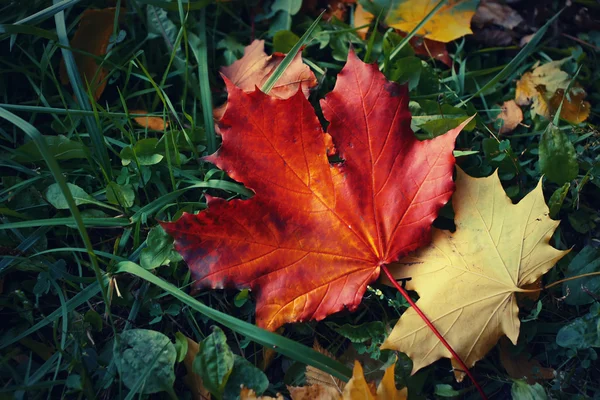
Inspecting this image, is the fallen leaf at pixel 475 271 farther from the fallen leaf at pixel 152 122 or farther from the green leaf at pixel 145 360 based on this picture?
the fallen leaf at pixel 152 122

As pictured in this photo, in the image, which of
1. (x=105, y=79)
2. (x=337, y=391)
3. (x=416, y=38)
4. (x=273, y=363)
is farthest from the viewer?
(x=416, y=38)

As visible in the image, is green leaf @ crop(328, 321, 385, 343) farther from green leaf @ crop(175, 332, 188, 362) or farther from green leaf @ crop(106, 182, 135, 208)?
green leaf @ crop(106, 182, 135, 208)

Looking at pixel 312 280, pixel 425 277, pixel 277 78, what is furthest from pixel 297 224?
pixel 277 78

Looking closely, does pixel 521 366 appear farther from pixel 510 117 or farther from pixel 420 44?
pixel 420 44

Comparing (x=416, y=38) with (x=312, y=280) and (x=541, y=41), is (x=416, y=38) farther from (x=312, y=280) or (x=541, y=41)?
(x=312, y=280)

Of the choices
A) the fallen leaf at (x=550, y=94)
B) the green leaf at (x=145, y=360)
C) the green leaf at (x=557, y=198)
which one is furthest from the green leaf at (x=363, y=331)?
the fallen leaf at (x=550, y=94)

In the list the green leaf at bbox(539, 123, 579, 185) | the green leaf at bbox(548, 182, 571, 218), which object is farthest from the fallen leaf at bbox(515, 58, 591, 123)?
the green leaf at bbox(548, 182, 571, 218)
